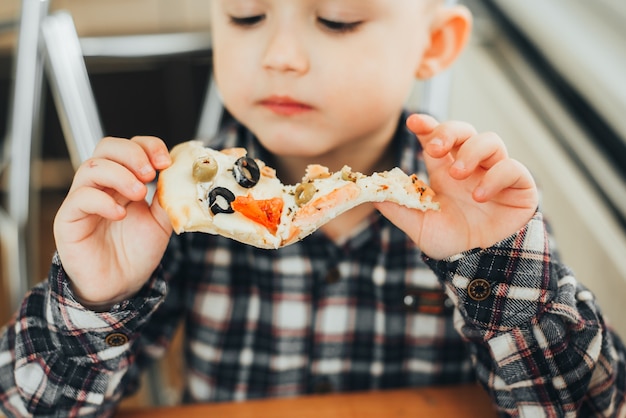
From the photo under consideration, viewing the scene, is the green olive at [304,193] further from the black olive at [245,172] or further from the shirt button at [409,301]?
the shirt button at [409,301]

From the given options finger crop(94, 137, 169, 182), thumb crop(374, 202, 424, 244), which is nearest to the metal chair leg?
finger crop(94, 137, 169, 182)

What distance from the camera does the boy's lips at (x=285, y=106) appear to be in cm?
79

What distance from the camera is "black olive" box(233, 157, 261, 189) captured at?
658 millimetres

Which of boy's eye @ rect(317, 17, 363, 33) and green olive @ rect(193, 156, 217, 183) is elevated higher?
boy's eye @ rect(317, 17, 363, 33)

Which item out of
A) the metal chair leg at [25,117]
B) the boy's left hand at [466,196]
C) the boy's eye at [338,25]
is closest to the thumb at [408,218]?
the boy's left hand at [466,196]

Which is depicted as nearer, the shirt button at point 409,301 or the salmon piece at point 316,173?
the salmon piece at point 316,173

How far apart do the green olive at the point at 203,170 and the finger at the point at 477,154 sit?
24 centimetres

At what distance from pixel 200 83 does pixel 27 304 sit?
4.91ft

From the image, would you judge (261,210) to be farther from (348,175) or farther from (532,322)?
(532,322)

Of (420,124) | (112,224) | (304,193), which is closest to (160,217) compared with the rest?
(112,224)

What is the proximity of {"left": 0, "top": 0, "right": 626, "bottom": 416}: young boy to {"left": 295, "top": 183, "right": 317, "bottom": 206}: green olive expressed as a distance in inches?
3.3

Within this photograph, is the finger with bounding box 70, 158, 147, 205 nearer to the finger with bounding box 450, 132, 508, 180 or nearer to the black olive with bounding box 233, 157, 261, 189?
the black olive with bounding box 233, 157, 261, 189

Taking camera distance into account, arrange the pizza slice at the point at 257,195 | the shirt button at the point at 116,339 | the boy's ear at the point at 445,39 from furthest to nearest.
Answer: the boy's ear at the point at 445,39, the shirt button at the point at 116,339, the pizza slice at the point at 257,195

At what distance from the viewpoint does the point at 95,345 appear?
0.74 metres
